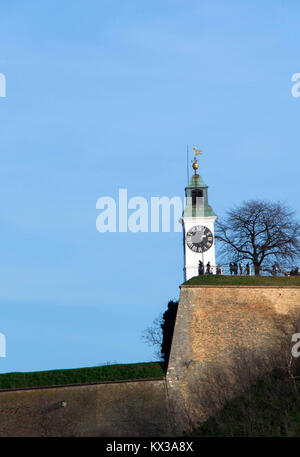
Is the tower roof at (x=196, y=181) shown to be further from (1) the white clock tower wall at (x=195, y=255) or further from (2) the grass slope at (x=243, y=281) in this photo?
(2) the grass slope at (x=243, y=281)

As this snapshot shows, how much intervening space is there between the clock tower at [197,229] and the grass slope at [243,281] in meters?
4.94

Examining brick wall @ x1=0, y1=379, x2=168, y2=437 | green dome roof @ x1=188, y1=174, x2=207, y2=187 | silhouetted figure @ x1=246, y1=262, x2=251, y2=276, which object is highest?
green dome roof @ x1=188, y1=174, x2=207, y2=187

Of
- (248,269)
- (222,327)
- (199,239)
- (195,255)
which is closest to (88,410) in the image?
(222,327)

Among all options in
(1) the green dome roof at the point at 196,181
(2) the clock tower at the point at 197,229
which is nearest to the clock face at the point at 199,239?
(2) the clock tower at the point at 197,229

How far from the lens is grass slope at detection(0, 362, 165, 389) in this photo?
51.0m

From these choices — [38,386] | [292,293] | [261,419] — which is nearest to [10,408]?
[38,386]

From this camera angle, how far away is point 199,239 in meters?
60.1

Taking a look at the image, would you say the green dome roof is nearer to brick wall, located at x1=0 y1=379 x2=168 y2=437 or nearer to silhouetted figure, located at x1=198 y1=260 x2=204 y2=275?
silhouetted figure, located at x1=198 y1=260 x2=204 y2=275

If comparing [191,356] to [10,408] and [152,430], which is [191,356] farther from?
[10,408]

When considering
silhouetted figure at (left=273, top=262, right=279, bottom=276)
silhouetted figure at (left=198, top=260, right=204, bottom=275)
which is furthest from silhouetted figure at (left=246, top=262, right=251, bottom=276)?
silhouetted figure at (left=198, top=260, right=204, bottom=275)

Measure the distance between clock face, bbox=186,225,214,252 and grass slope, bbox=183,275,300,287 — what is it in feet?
18.7

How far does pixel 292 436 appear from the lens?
145 feet
